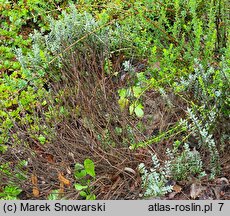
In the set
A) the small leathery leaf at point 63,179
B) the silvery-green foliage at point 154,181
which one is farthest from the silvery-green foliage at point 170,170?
the small leathery leaf at point 63,179

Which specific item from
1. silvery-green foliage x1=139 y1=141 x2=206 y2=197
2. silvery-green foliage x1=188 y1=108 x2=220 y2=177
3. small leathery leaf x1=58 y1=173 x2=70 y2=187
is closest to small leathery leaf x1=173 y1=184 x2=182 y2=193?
silvery-green foliage x1=139 y1=141 x2=206 y2=197

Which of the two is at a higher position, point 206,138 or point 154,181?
point 206,138

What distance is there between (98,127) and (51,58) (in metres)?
0.93

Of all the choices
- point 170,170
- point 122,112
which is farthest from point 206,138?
point 122,112

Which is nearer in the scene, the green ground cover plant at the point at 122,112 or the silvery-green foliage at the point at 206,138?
the silvery-green foliage at the point at 206,138

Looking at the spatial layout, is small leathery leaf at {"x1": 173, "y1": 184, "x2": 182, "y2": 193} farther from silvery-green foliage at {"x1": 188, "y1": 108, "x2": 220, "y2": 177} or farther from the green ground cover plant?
silvery-green foliage at {"x1": 188, "y1": 108, "x2": 220, "y2": 177}

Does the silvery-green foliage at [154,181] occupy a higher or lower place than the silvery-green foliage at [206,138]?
lower

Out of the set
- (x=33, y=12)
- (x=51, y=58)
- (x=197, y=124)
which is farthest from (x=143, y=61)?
(x=33, y=12)

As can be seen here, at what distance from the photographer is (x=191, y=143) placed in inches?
113

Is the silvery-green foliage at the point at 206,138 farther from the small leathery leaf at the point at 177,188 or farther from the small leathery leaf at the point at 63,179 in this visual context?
the small leathery leaf at the point at 63,179

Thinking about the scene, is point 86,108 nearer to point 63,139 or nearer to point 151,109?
point 63,139

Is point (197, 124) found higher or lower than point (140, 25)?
lower

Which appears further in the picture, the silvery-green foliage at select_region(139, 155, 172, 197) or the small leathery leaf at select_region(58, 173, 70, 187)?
the small leathery leaf at select_region(58, 173, 70, 187)

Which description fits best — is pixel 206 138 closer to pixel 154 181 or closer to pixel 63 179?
pixel 154 181
